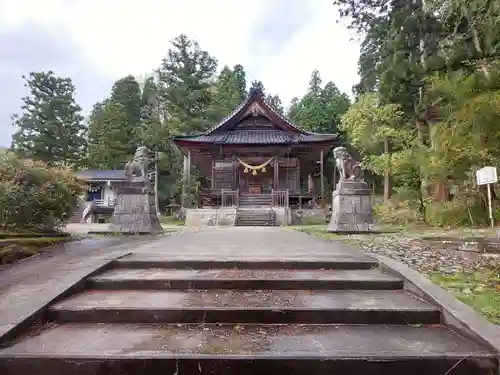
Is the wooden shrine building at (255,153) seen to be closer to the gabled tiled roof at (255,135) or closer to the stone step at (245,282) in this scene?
the gabled tiled roof at (255,135)

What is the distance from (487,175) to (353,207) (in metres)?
3.04

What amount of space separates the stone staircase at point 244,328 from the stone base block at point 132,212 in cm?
502

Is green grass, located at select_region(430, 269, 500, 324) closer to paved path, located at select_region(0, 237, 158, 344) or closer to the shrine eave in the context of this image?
paved path, located at select_region(0, 237, 158, 344)

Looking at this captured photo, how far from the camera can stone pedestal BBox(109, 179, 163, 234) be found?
8789 mm

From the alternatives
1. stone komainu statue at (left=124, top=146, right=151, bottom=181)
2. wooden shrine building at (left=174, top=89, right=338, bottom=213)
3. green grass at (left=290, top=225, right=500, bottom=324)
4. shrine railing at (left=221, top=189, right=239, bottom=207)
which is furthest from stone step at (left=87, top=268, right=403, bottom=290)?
wooden shrine building at (left=174, top=89, right=338, bottom=213)

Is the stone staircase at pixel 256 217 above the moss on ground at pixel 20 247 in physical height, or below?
above

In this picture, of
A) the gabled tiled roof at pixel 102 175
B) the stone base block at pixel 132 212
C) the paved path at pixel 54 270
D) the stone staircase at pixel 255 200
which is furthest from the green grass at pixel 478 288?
the gabled tiled roof at pixel 102 175

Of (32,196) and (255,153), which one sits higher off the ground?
(255,153)

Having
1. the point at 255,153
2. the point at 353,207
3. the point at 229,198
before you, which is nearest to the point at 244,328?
the point at 353,207

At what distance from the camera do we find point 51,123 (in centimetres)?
3067

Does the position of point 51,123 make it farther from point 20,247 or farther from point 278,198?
point 20,247

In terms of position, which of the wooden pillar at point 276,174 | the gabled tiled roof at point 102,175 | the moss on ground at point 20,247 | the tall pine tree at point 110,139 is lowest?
the moss on ground at point 20,247

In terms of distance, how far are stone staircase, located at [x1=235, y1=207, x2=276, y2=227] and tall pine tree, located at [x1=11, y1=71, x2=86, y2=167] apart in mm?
18655

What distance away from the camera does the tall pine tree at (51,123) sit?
100 ft
